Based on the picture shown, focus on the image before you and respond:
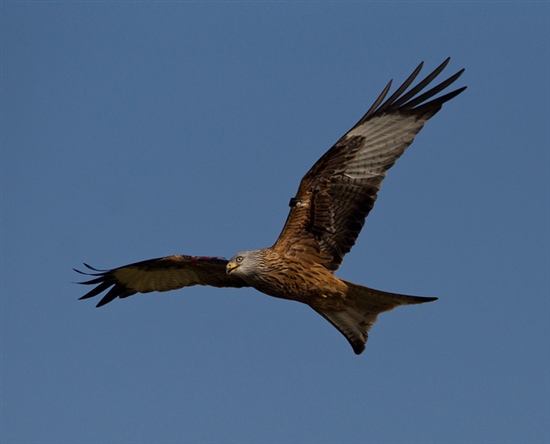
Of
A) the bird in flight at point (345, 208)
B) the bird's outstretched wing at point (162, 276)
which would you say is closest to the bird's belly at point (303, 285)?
the bird in flight at point (345, 208)

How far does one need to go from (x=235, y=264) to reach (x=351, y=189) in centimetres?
168

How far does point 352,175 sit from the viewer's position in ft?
39.7

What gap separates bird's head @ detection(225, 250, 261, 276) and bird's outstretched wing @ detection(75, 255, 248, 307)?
150 cm

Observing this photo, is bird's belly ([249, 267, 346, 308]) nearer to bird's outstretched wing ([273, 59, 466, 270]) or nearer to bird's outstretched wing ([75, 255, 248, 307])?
bird's outstretched wing ([273, 59, 466, 270])

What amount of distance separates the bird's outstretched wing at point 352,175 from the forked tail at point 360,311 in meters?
0.51

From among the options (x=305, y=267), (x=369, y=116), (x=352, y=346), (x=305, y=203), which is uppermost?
(x=369, y=116)

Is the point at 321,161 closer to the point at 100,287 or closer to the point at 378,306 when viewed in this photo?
the point at 378,306

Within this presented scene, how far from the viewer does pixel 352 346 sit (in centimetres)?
1251

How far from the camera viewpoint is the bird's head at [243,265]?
11.7 m

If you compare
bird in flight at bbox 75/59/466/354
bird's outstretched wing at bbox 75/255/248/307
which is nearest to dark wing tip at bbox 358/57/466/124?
Result: bird in flight at bbox 75/59/466/354

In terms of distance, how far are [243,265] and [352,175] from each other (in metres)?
1.71

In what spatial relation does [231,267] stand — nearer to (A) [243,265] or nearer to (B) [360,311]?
(A) [243,265]

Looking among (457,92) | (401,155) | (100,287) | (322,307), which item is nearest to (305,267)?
(322,307)

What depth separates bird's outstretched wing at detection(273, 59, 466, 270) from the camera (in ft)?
39.7
